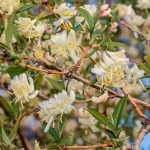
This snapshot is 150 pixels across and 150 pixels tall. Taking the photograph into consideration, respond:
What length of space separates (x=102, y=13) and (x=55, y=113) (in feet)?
1.43

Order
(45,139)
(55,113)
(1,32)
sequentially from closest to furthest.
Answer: (55,113), (1,32), (45,139)

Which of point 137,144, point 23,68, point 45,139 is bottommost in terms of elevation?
point 45,139

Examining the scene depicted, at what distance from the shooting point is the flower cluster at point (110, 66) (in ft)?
2.25

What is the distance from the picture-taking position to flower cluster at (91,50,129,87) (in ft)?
2.25

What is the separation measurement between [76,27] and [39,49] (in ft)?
0.56

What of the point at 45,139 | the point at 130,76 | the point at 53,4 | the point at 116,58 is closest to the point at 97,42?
the point at 116,58

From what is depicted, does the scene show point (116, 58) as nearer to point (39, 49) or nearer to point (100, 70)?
point (100, 70)

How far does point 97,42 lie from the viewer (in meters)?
0.74

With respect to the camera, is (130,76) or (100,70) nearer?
(100,70)

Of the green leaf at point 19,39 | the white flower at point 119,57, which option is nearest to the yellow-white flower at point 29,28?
the green leaf at point 19,39

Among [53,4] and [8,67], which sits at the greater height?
[53,4]

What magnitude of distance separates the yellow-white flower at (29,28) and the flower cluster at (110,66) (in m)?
0.24

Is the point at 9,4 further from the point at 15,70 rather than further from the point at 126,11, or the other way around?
the point at 126,11

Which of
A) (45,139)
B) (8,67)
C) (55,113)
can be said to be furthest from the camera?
(45,139)
